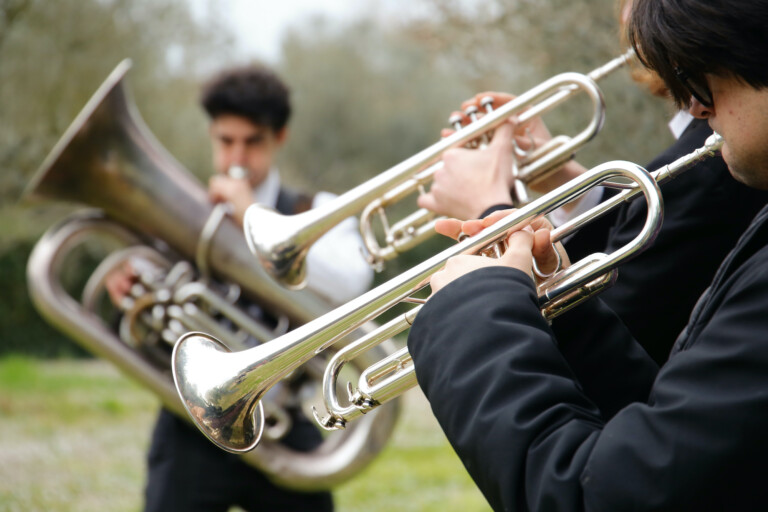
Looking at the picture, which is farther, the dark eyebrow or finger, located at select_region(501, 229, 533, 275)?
the dark eyebrow

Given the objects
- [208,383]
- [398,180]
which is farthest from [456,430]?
[398,180]

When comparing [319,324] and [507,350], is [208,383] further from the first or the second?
[507,350]

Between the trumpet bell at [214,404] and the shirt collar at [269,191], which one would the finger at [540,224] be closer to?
the trumpet bell at [214,404]

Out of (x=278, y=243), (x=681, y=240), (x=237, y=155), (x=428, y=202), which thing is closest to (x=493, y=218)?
(x=681, y=240)

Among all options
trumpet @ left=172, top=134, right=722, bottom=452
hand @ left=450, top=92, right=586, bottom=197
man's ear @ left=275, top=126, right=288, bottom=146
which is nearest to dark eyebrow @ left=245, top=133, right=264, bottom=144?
man's ear @ left=275, top=126, right=288, bottom=146

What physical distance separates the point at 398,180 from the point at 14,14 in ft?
29.8

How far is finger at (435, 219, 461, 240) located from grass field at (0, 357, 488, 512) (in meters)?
2.44

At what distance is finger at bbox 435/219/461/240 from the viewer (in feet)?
5.21

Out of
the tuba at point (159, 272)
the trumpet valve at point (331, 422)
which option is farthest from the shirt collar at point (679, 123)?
the tuba at point (159, 272)

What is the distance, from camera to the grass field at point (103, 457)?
537 cm

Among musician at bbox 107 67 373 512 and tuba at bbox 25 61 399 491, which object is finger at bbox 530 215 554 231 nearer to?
musician at bbox 107 67 373 512

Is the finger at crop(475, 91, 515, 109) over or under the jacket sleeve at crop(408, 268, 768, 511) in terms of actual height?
over

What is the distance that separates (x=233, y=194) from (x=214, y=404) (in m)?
1.65

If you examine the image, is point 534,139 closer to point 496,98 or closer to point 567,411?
point 496,98
